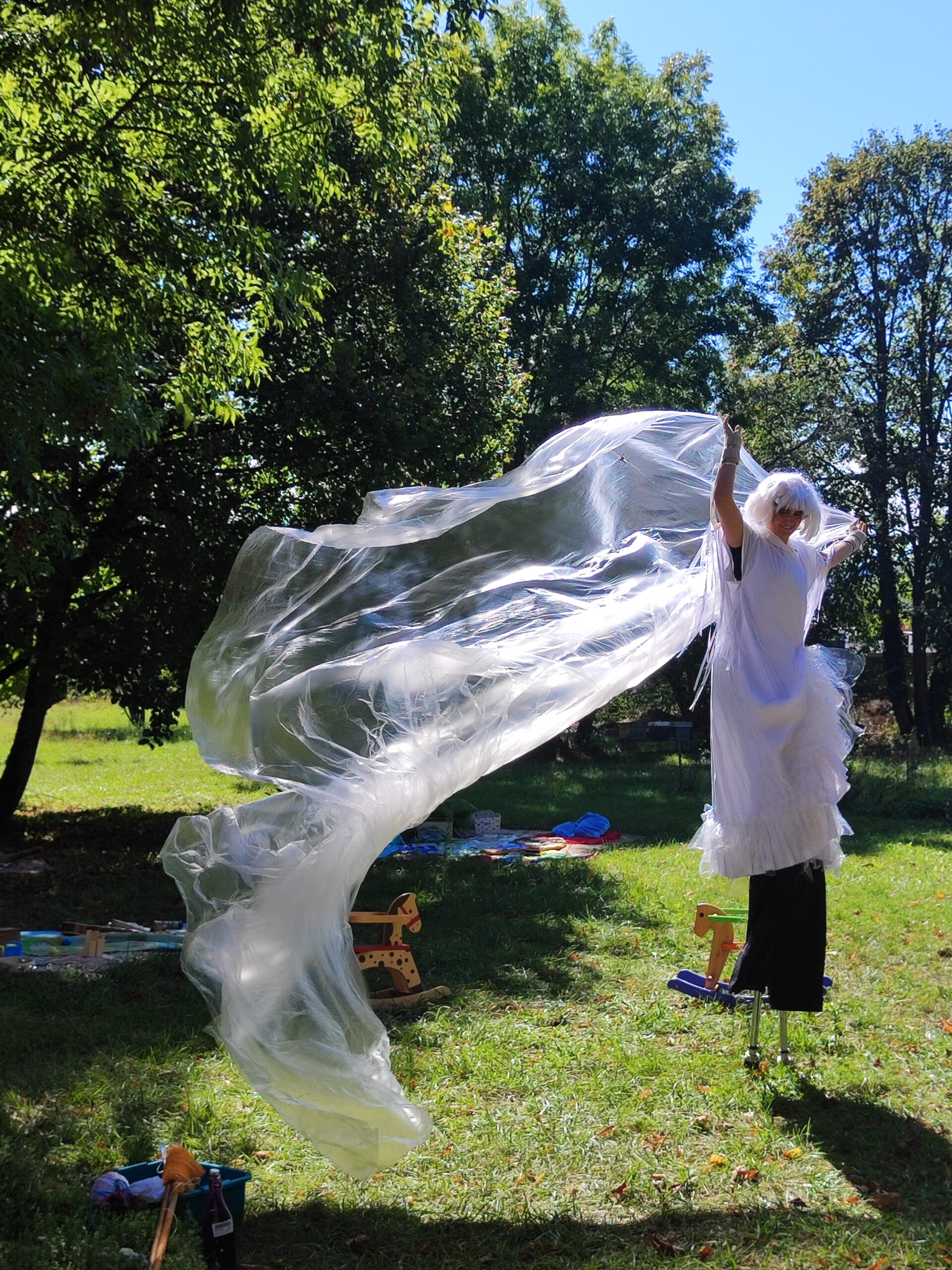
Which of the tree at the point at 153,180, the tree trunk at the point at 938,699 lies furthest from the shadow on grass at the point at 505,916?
the tree trunk at the point at 938,699

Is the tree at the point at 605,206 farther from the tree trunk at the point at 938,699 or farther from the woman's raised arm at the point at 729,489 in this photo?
the woman's raised arm at the point at 729,489

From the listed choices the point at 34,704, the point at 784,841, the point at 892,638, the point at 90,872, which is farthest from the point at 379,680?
the point at 892,638

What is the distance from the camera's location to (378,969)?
670 centimetres

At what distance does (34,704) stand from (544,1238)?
10.1 metres

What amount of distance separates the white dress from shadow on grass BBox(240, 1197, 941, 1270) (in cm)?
131

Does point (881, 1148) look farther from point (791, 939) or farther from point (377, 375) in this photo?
point (377, 375)

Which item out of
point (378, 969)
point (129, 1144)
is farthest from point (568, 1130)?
point (378, 969)

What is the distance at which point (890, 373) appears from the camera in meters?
24.0

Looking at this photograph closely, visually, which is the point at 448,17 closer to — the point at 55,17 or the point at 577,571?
the point at 55,17

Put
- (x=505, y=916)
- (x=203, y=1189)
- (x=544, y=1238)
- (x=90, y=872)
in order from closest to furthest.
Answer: (x=203, y=1189) < (x=544, y=1238) < (x=505, y=916) < (x=90, y=872)

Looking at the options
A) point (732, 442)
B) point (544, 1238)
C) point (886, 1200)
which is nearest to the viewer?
point (544, 1238)

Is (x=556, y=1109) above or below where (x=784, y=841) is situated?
below

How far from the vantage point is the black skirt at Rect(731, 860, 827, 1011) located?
4516 millimetres

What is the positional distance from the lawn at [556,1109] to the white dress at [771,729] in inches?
17.1
